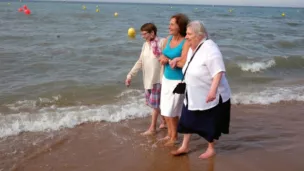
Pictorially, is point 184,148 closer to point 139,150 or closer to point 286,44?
point 139,150

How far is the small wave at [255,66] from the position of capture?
441 inches

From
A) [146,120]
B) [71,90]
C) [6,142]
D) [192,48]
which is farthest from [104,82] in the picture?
[192,48]

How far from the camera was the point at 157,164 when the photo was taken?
4.39 metres

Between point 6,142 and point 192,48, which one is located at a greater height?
point 192,48

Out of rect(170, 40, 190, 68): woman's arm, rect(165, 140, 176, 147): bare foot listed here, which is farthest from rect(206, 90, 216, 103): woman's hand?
rect(165, 140, 176, 147): bare foot

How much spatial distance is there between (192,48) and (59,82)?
5631 mm

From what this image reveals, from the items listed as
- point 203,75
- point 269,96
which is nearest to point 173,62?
point 203,75

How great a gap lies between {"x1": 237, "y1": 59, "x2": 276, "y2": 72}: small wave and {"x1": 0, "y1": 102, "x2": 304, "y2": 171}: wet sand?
5.26 meters

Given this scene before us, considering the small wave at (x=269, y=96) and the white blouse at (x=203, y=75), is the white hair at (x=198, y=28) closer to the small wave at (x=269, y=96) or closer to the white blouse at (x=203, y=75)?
the white blouse at (x=203, y=75)

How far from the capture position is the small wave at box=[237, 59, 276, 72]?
441 inches

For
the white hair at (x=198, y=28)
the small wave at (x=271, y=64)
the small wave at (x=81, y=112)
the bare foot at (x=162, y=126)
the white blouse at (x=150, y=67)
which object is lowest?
the small wave at (x=271, y=64)

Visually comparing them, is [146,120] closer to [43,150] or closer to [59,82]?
[43,150]

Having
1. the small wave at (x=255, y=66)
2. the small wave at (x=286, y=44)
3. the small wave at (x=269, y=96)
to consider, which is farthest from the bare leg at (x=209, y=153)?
the small wave at (x=286, y=44)

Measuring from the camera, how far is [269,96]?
8.02m
